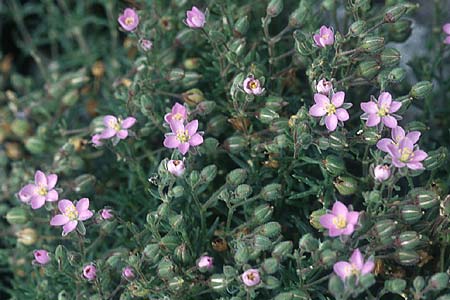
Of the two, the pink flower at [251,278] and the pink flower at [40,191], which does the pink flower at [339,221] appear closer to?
the pink flower at [251,278]

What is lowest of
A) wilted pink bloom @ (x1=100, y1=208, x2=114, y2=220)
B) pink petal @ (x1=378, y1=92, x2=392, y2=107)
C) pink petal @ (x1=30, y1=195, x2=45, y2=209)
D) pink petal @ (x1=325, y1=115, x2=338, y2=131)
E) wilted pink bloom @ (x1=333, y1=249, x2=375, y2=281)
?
pink petal @ (x1=30, y1=195, x2=45, y2=209)

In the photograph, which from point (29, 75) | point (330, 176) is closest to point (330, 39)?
point (330, 176)

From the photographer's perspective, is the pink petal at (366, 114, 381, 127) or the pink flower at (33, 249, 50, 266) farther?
the pink flower at (33, 249, 50, 266)

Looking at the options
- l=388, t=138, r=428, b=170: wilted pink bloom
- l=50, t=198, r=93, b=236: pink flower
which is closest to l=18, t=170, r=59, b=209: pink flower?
l=50, t=198, r=93, b=236: pink flower

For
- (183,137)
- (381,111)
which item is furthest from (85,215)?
(381,111)

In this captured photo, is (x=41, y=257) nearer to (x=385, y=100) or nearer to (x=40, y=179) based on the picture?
(x=40, y=179)

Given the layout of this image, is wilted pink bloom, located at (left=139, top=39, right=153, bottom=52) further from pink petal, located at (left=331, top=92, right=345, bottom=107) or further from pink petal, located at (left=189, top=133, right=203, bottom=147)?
pink petal, located at (left=331, top=92, right=345, bottom=107)
